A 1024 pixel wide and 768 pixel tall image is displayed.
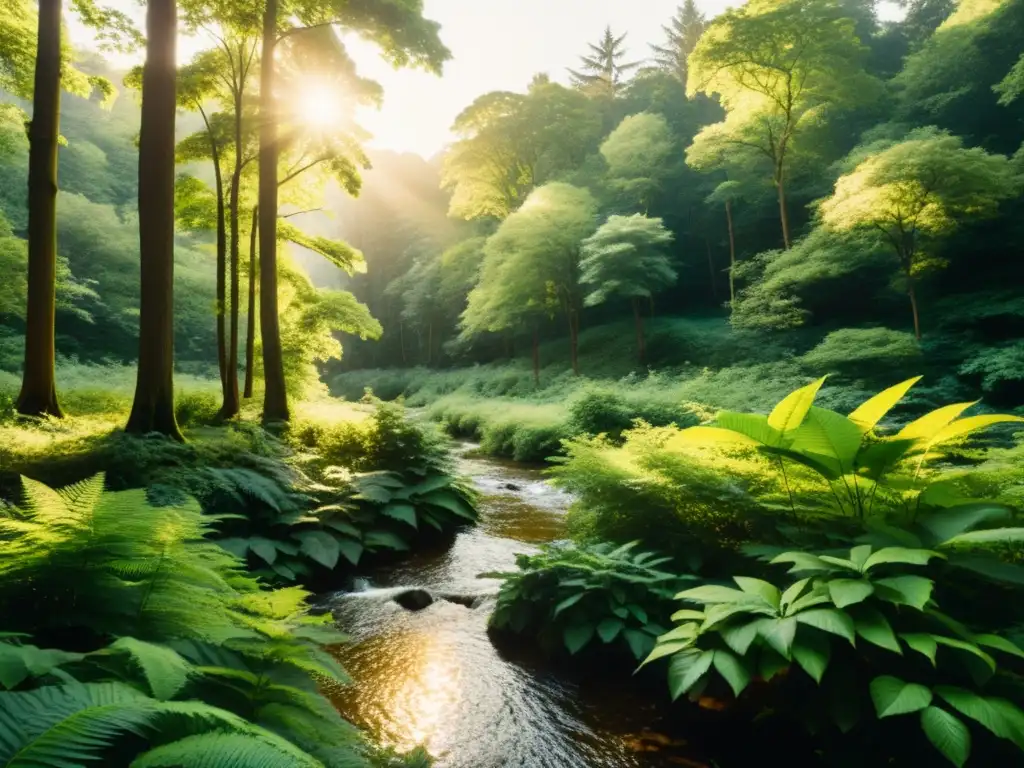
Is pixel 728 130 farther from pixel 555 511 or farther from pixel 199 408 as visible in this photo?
pixel 199 408

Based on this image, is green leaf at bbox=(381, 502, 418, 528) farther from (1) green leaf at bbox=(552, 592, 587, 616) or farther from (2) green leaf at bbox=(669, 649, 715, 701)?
(2) green leaf at bbox=(669, 649, 715, 701)

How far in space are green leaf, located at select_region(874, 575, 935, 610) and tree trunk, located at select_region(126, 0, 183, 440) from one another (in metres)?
6.79

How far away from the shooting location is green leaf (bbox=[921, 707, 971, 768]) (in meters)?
1.89

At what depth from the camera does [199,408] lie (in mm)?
9523

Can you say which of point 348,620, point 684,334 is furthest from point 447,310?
point 348,620

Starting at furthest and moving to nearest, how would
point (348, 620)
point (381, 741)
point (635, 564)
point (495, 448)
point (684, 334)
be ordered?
point (684, 334), point (495, 448), point (348, 620), point (635, 564), point (381, 741)

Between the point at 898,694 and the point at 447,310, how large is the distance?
3917cm

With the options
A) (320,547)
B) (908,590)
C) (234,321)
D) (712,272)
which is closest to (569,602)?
(908,590)

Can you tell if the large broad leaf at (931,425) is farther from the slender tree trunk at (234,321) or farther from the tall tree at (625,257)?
the tall tree at (625,257)

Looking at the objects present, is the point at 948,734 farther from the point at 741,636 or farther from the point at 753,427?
the point at 753,427

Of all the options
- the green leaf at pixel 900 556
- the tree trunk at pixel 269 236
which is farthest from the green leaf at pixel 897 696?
the tree trunk at pixel 269 236

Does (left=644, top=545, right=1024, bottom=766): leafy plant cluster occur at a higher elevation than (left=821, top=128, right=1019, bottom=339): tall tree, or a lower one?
lower

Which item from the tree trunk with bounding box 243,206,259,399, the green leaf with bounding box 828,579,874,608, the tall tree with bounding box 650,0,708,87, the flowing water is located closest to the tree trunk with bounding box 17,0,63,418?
the tree trunk with bounding box 243,206,259,399

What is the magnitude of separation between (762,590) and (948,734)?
2.64 feet
